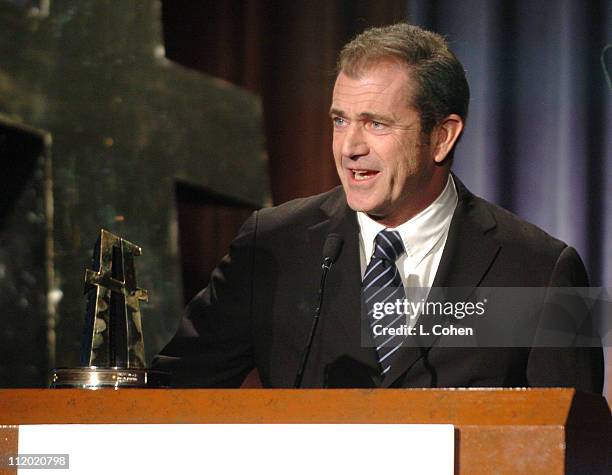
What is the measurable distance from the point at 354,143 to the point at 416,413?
109 centimetres

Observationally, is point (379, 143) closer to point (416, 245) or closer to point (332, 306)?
point (416, 245)

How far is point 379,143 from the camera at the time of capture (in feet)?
8.03

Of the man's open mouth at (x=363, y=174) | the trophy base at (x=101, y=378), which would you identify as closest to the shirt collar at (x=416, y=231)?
the man's open mouth at (x=363, y=174)

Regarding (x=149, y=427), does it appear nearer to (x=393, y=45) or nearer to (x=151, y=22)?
(x=393, y=45)

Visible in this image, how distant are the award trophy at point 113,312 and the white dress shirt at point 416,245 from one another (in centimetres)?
66

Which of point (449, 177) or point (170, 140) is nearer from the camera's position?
point (449, 177)

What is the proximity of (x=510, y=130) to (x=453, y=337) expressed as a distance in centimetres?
76

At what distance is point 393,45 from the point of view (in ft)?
8.09

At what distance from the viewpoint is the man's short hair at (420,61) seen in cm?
247

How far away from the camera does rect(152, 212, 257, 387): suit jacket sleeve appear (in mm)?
2418

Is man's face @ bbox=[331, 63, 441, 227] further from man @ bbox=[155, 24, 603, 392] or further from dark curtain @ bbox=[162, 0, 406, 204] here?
dark curtain @ bbox=[162, 0, 406, 204]

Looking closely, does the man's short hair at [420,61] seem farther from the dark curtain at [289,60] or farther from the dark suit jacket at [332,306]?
the dark curtain at [289,60]

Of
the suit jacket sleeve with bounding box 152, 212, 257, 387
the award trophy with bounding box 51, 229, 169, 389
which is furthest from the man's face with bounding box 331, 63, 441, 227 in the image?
the award trophy with bounding box 51, 229, 169, 389

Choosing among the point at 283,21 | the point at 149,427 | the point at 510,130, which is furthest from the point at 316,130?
the point at 149,427
